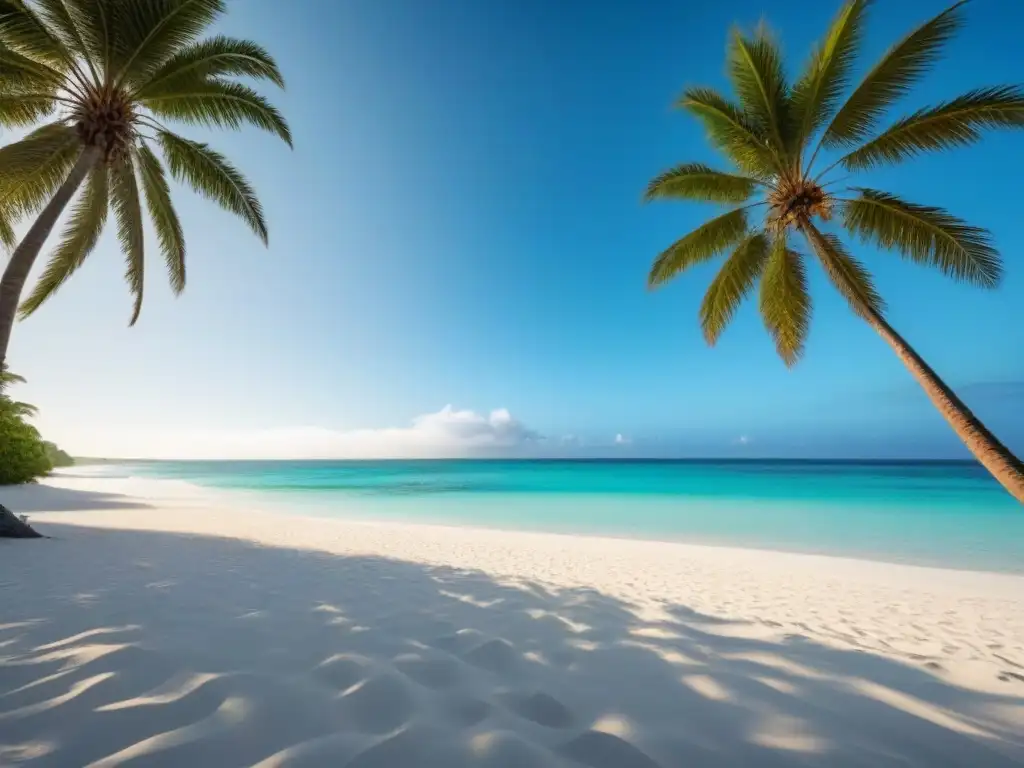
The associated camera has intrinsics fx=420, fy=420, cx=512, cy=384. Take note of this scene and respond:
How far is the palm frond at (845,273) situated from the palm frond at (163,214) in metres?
13.5

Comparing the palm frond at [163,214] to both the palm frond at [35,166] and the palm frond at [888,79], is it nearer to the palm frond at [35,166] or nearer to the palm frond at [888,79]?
the palm frond at [35,166]

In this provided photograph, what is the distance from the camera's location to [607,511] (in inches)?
845

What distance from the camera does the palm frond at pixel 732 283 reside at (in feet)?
31.3

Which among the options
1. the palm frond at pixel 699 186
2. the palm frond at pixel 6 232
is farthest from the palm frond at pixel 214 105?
the palm frond at pixel 699 186

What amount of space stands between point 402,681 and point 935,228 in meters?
9.71

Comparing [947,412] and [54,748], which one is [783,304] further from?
[54,748]

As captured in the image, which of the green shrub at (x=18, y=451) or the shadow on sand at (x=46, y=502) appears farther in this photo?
the green shrub at (x=18, y=451)

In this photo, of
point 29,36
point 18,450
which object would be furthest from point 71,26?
point 18,450

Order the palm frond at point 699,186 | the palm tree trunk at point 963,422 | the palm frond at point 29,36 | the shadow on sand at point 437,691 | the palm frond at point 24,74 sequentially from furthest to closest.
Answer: the palm frond at point 699,186 < the palm frond at point 24,74 < the palm frond at point 29,36 < the palm tree trunk at point 963,422 < the shadow on sand at point 437,691

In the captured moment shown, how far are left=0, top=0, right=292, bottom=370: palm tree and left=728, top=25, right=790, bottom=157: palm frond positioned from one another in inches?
347

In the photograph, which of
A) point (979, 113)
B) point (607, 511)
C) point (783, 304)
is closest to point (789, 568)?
point (783, 304)

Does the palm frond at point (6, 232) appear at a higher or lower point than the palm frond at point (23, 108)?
lower

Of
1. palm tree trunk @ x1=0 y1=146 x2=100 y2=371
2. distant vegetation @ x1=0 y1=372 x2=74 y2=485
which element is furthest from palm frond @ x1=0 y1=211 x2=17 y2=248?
distant vegetation @ x1=0 y1=372 x2=74 y2=485

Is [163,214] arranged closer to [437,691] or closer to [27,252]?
[27,252]
